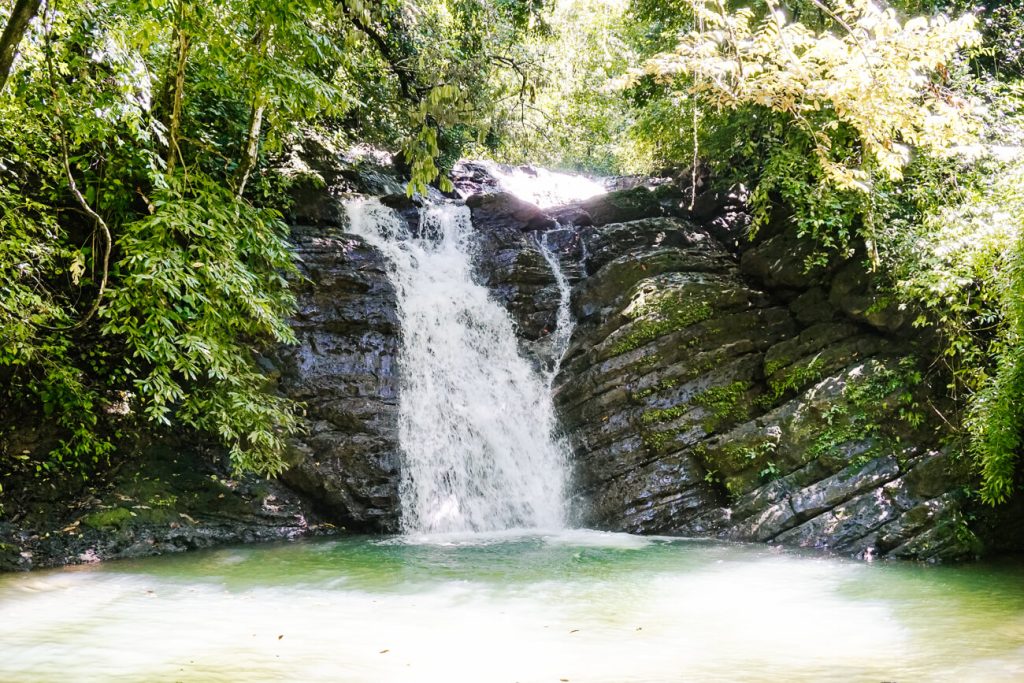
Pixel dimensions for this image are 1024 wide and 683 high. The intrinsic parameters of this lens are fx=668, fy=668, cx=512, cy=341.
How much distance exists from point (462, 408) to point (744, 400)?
4645mm

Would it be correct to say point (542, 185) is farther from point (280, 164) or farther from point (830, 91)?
point (830, 91)

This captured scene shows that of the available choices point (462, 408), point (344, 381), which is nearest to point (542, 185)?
point (462, 408)

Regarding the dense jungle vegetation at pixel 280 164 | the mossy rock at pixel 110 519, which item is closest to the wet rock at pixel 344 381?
the dense jungle vegetation at pixel 280 164

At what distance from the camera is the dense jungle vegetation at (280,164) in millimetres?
6133

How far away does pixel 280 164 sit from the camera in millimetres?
12406

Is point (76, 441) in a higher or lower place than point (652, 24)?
lower

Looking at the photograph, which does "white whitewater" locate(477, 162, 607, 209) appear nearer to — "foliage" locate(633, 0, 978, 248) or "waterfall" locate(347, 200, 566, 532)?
"waterfall" locate(347, 200, 566, 532)

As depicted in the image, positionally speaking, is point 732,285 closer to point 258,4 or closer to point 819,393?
point 819,393

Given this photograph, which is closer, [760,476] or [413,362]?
[760,476]

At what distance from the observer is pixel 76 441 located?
8578 mm

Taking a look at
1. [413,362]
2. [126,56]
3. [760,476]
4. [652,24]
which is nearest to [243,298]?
[126,56]

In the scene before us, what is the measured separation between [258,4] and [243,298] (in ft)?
9.42

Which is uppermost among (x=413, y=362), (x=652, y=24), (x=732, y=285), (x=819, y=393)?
(x=652, y=24)

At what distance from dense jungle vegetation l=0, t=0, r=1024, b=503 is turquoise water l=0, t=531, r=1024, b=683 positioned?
182 cm
